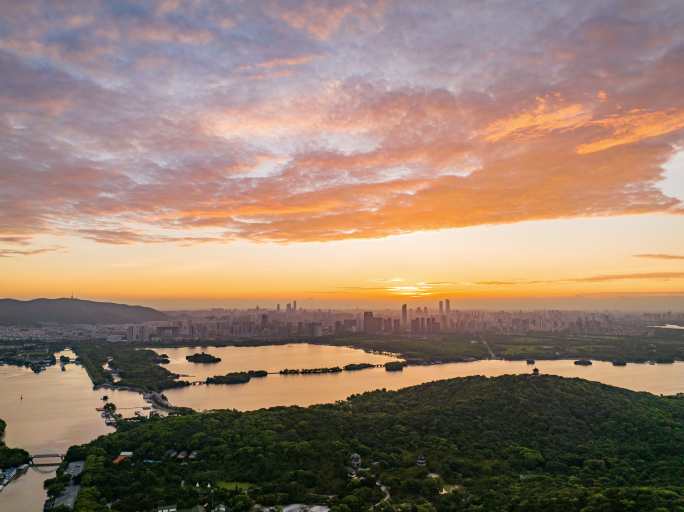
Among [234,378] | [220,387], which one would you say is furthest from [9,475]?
[234,378]

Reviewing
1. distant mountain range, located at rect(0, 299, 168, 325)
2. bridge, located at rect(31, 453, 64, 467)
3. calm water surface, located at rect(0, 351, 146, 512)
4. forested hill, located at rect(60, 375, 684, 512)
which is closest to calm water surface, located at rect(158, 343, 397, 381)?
calm water surface, located at rect(0, 351, 146, 512)

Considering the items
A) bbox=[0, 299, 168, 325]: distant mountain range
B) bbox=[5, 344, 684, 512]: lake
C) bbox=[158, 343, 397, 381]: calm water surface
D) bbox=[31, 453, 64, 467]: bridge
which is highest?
bbox=[0, 299, 168, 325]: distant mountain range

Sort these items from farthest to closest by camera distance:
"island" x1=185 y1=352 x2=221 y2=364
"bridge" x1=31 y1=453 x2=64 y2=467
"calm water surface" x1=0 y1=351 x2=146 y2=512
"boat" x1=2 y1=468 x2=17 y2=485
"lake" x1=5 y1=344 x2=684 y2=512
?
"island" x1=185 y1=352 x2=221 y2=364 → "lake" x1=5 y1=344 x2=684 y2=512 → "bridge" x1=31 y1=453 x2=64 y2=467 → "boat" x1=2 y1=468 x2=17 y2=485 → "calm water surface" x1=0 y1=351 x2=146 y2=512

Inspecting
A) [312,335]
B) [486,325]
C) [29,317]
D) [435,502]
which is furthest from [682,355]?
[29,317]

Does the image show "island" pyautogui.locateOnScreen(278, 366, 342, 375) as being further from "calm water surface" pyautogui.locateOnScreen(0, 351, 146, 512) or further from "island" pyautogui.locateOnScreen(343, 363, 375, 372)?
"calm water surface" pyautogui.locateOnScreen(0, 351, 146, 512)

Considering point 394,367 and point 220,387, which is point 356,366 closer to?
point 394,367

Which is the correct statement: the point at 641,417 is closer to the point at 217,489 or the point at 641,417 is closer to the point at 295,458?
the point at 295,458

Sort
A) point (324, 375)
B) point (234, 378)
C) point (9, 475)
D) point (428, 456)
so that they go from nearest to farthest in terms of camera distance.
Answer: point (428, 456)
point (9, 475)
point (234, 378)
point (324, 375)
